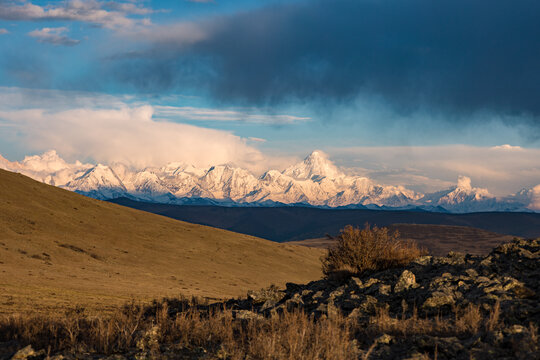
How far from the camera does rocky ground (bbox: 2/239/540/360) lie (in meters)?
5.98

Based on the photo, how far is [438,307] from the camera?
8.75 meters

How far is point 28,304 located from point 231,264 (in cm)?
2649

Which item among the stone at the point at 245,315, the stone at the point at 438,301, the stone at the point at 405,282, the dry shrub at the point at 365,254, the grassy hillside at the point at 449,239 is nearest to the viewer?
the stone at the point at 438,301

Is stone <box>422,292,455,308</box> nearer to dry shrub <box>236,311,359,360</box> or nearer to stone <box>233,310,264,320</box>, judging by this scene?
dry shrub <box>236,311,359,360</box>

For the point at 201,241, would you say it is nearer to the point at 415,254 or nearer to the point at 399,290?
the point at 415,254

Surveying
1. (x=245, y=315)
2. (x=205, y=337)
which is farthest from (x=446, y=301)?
(x=205, y=337)

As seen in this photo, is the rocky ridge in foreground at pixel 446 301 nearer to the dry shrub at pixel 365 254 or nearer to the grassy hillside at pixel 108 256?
the dry shrub at pixel 365 254

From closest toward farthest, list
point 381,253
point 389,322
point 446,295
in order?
point 389,322 < point 446,295 < point 381,253

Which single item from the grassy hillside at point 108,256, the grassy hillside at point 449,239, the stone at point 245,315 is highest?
the stone at point 245,315

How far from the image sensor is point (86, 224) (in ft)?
141

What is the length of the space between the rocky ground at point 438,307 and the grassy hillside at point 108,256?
1105cm

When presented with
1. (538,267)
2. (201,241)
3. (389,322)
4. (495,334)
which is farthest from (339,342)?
(201,241)

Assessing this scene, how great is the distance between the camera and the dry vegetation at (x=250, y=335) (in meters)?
6.27

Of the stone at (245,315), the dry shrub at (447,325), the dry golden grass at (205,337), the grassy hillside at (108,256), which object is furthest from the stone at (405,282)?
the grassy hillside at (108,256)
